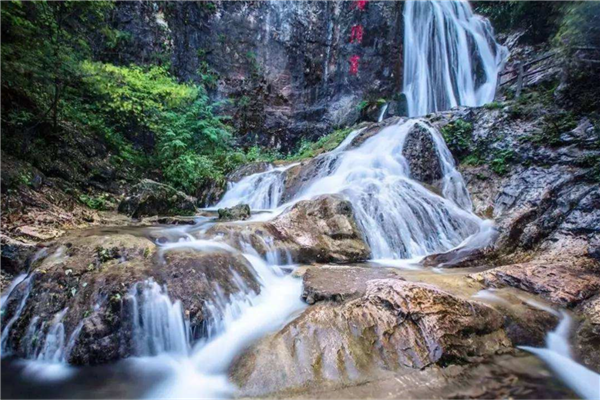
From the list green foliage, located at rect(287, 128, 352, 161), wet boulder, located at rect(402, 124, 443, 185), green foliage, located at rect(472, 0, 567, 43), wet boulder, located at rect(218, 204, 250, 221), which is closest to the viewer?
wet boulder, located at rect(218, 204, 250, 221)

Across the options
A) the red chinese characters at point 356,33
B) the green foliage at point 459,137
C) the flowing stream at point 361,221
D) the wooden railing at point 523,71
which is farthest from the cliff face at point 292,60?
the green foliage at point 459,137

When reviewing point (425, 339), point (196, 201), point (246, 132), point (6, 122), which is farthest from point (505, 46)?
point (6, 122)

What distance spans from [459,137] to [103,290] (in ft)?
32.2

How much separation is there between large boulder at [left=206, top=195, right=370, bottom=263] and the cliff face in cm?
1009

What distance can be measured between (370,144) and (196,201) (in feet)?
20.1

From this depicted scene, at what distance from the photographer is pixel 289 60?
55.2 ft

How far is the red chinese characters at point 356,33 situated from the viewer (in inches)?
651

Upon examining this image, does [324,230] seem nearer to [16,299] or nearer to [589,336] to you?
[589,336]

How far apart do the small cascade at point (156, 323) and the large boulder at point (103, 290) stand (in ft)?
0.13

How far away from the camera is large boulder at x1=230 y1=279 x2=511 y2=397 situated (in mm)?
2793

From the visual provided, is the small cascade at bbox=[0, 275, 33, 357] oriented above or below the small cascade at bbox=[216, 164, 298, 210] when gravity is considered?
below

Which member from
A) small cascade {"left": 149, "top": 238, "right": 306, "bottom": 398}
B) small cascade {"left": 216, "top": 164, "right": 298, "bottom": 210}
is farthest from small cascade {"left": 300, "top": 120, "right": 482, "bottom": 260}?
small cascade {"left": 149, "top": 238, "right": 306, "bottom": 398}

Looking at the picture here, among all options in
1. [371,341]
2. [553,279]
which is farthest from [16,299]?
[553,279]

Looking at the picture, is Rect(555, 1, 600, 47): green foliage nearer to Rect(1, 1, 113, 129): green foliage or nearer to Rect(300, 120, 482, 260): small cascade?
Rect(300, 120, 482, 260): small cascade
